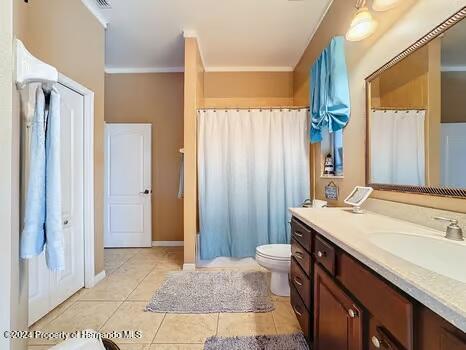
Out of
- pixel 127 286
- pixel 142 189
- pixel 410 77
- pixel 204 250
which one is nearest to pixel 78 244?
pixel 127 286

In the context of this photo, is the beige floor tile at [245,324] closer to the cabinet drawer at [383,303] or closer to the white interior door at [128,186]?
the cabinet drawer at [383,303]

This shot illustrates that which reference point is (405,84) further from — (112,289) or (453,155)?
(112,289)

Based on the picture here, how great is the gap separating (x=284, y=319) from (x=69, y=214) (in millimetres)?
2092

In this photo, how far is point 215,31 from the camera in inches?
113

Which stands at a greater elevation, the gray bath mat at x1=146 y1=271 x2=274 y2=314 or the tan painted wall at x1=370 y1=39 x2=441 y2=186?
the tan painted wall at x1=370 y1=39 x2=441 y2=186

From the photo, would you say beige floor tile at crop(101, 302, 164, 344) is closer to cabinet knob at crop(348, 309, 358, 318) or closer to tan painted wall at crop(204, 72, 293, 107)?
cabinet knob at crop(348, 309, 358, 318)

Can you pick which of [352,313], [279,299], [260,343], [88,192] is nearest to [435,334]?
[352,313]

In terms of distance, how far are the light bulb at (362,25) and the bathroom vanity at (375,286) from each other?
3.95 feet

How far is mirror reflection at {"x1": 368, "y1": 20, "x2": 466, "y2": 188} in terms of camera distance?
3.51ft

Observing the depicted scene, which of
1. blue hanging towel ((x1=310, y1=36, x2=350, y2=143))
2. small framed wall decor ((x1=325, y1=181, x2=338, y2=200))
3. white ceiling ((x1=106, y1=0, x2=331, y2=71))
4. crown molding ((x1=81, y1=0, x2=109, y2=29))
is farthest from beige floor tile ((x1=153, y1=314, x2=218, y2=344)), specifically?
crown molding ((x1=81, y1=0, x2=109, y2=29))

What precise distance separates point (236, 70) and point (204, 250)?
109 inches

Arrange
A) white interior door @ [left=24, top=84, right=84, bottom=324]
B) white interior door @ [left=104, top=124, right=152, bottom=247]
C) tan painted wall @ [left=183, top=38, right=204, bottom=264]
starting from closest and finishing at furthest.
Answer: white interior door @ [left=24, top=84, right=84, bottom=324] → tan painted wall @ [left=183, top=38, right=204, bottom=264] → white interior door @ [left=104, top=124, right=152, bottom=247]

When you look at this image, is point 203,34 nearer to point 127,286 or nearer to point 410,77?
point 410,77

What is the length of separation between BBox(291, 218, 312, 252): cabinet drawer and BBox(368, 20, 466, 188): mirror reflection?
0.61 m
